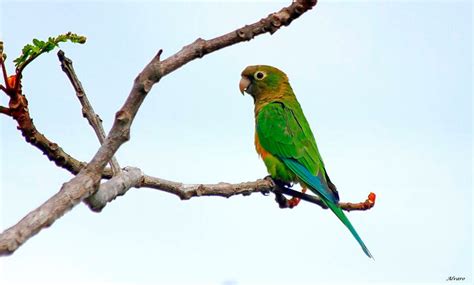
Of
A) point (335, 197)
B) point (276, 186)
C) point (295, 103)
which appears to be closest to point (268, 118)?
point (295, 103)

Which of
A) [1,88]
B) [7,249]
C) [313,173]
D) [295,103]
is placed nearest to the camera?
[7,249]

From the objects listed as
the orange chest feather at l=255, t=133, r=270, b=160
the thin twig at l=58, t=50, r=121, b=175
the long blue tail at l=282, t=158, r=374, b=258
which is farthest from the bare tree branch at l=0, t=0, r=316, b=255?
the orange chest feather at l=255, t=133, r=270, b=160

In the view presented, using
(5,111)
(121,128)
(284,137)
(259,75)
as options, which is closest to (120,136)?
(121,128)

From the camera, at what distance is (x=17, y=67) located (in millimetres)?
4020

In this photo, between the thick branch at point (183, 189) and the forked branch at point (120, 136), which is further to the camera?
the thick branch at point (183, 189)

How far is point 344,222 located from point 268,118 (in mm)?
1898

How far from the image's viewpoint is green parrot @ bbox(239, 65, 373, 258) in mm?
6945

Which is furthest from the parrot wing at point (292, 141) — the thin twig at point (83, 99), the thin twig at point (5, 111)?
the thin twig at point (5, 111)

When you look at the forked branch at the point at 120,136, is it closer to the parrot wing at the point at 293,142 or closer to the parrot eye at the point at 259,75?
the parrot wing at the point at 293,142

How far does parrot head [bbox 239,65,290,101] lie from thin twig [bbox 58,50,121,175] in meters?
4.37

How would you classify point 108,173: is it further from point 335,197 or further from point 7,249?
point 335,197

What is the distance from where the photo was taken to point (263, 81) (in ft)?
27.2

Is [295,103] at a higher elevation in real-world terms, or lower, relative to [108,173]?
higher

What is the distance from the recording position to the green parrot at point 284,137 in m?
6.95
